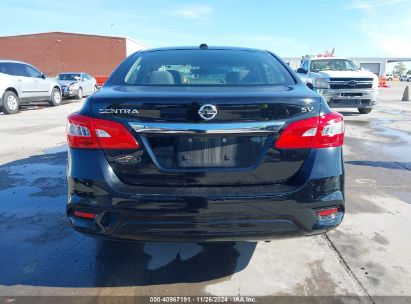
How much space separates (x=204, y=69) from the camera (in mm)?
3305

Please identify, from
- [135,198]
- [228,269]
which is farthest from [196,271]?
[135,198]

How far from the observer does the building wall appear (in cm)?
4712

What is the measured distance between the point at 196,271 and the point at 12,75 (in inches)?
521

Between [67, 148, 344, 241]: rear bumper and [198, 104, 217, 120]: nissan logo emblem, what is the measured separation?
436mm

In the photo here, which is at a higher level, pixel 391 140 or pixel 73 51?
pixel 73 51

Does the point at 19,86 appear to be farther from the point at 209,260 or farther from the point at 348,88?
the point at 209,260

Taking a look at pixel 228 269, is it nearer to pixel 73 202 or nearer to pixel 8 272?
pixel 73 202

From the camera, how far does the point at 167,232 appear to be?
92.4 inches

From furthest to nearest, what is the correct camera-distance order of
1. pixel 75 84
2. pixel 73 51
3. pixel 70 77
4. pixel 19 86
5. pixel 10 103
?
1. pixel 73 51
2. pixel 70 77
3. pixel 75 84
4. pixel 19 86
5. pixel 10 103

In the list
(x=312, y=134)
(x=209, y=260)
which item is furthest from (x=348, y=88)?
(x=312, y=134)

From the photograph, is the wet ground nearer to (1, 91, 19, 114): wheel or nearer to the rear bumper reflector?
the rear bumper reflector

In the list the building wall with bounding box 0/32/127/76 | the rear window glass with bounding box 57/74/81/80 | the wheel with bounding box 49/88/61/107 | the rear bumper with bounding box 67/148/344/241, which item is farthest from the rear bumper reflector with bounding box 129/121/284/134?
the building wall with bounding box 0/32/127/76

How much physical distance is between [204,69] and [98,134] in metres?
1.32

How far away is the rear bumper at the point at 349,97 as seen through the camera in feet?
36.9
